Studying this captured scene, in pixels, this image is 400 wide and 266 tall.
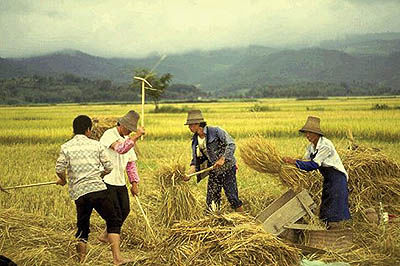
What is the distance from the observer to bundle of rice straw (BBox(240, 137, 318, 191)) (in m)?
5.40

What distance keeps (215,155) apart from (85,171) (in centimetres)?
153

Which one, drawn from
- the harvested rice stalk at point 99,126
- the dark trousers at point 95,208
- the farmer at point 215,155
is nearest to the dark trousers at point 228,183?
the farmer at point 215,155

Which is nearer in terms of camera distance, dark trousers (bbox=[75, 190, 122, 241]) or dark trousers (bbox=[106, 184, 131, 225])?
dark trousers (bbox=[75, 190, 122, 241])

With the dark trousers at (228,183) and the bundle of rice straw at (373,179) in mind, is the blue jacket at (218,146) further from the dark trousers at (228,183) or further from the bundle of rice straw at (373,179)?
the bundle of rice straw at (373,179)

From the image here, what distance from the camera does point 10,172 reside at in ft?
29.9

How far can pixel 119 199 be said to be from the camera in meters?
4.66

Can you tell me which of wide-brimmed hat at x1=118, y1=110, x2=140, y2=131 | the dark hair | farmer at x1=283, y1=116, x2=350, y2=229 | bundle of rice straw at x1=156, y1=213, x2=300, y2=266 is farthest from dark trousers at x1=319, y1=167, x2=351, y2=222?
the dark hair

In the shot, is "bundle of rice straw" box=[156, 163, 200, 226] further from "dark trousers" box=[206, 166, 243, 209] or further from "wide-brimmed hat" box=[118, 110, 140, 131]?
"wide-brimmed hat" box=[118, 110, 140, 131]

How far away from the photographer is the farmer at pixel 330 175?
4855 millimetres

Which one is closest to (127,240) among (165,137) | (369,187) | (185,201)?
(185,201)

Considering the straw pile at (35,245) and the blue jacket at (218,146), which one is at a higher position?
the blue jacket at (218,146)

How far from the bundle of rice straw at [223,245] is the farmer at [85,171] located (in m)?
0.53

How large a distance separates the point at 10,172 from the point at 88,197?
5.48 meters

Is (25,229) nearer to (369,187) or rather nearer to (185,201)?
(185,201)
